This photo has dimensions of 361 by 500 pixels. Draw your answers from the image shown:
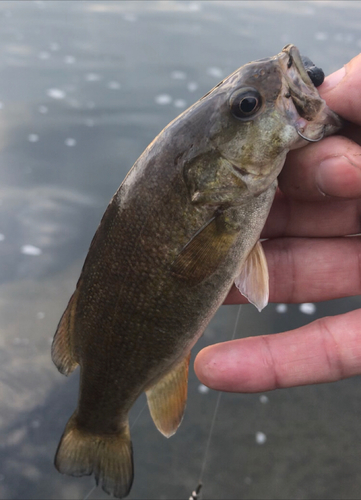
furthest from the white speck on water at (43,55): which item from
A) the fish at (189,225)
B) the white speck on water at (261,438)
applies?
the white speck on water at (261,438)

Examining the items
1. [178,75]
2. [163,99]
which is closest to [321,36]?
[178,75]

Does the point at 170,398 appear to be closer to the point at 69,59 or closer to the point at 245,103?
the point at 245,103

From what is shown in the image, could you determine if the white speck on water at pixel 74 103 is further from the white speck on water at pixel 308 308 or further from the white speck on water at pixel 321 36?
the white speck on water at pixel 321 36

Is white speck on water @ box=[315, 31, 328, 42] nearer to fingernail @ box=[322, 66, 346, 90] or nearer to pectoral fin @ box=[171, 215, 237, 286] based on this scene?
fingernail @ box=[322, 66, 346, 90]

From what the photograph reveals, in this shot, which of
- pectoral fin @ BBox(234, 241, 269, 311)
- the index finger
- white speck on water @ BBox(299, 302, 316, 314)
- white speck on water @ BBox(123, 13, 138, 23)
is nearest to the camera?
pectoral fin @ BBox(234, 241, 269, 311)

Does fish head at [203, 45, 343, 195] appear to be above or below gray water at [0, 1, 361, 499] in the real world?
above

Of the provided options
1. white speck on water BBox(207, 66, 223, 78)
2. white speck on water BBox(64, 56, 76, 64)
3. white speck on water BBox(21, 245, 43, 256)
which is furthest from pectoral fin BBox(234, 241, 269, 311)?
white speck on water BBox(64, 56, 76, 64)
